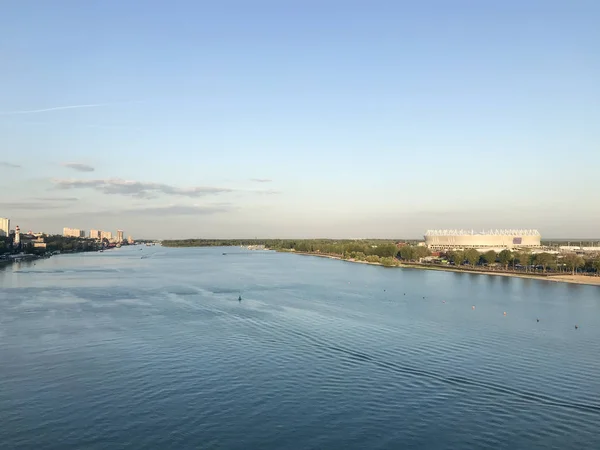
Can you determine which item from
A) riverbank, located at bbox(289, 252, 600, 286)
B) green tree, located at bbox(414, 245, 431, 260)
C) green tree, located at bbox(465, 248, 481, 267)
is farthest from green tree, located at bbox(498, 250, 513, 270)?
green tree, located at bbox(414, 245, 431, 260)

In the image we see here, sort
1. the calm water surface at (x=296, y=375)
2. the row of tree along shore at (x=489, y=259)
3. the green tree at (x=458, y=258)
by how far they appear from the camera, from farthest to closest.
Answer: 1. the green tree at (x=458, y=258)
2. the row of tree along shore at (x=489, y=259)
3. the calm water surface at (x=296, y=375)

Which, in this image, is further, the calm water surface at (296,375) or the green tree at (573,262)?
the green tree at (573,262)

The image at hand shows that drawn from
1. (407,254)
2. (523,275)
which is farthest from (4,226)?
(523,275)

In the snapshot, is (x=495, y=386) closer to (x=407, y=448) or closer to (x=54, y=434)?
Answer: (x=407, y=448)

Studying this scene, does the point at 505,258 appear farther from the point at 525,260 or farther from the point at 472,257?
the point at 472,257

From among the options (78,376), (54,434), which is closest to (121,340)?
(78,376)

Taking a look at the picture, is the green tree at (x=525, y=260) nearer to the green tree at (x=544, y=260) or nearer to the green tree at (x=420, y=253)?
the green tree at (x=544, y=260)

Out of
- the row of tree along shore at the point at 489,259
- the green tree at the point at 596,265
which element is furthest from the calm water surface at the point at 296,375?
the row of tree along shore at the point at 489,259

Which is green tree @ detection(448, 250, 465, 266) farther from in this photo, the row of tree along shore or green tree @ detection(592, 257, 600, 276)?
green tree @ detection(592, 257, 600, 276)
